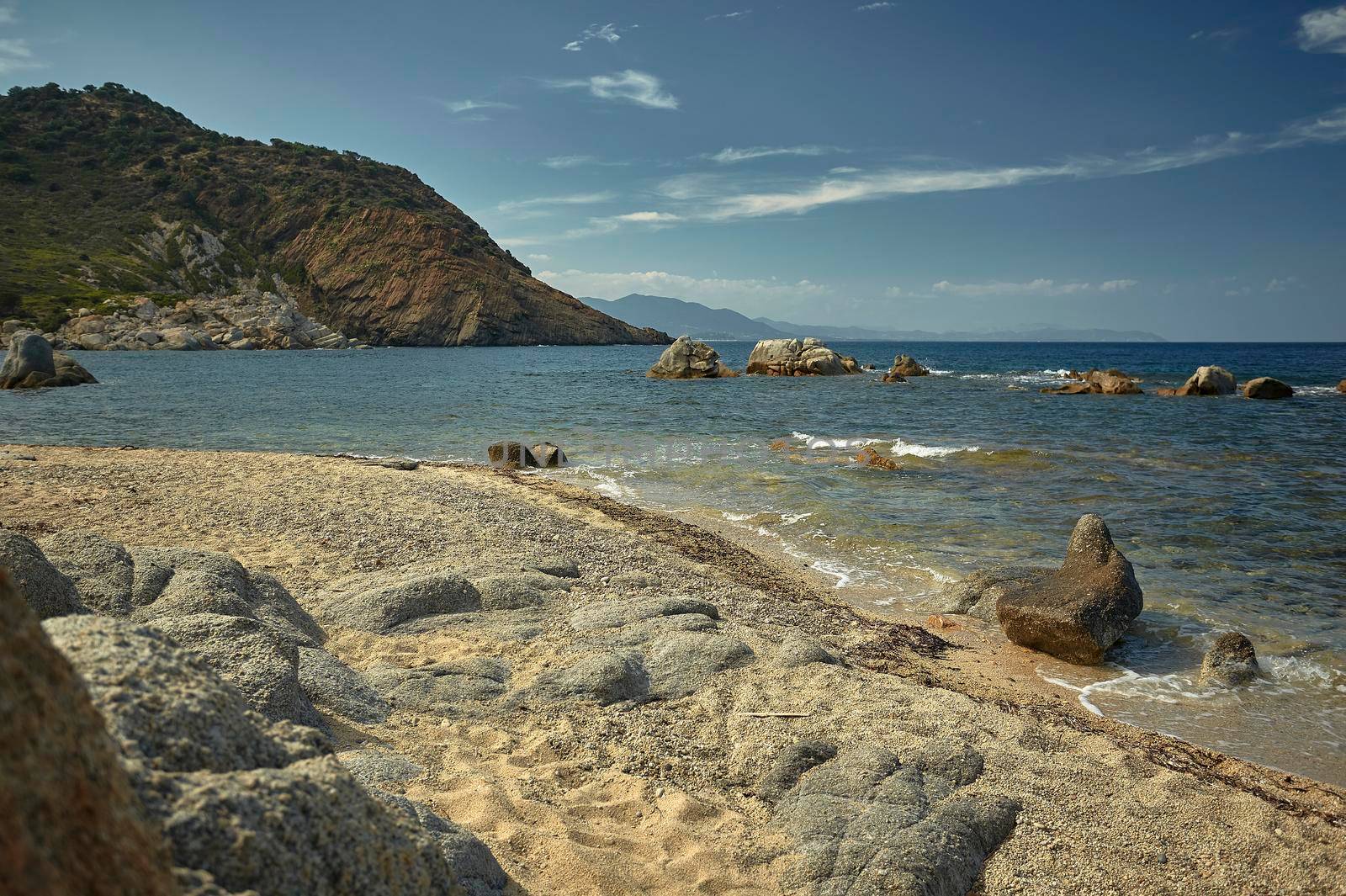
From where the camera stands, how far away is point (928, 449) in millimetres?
21469

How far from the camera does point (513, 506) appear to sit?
12.7 metres

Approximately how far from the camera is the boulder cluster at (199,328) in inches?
2576

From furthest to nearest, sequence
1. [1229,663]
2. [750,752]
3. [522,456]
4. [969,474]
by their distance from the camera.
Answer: [522,456] < [969,474] < [1229,663] < [750,752]

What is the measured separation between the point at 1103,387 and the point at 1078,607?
3930cm

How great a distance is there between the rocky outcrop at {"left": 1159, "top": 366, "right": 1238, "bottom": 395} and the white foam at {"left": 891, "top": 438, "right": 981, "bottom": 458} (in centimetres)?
2576

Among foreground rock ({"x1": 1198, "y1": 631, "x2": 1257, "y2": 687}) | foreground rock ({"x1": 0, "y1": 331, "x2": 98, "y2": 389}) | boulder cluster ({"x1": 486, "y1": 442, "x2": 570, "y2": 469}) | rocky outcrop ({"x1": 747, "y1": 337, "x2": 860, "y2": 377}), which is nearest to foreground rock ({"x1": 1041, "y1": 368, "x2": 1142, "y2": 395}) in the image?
rocky outcrop ({"x1": 747, "y1": 337, "x2": 860, "y2": 377})

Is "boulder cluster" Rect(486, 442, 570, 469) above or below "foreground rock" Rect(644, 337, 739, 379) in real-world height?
below

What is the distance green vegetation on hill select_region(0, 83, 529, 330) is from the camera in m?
81.6

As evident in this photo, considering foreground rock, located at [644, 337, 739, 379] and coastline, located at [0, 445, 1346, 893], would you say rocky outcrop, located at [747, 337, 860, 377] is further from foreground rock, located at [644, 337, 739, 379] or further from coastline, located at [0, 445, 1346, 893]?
coastline, located at [0, 445, 1346, 893]

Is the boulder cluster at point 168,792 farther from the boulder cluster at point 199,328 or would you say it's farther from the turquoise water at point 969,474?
Answer: the boulder cluster at point 199,328

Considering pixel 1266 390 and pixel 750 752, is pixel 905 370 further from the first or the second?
pixel 750 752

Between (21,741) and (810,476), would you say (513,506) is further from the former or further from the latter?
(21,741)

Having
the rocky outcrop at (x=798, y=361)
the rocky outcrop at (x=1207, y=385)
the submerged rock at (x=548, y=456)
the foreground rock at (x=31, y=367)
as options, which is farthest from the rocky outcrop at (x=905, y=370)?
the foreground rock at (x=31, y=367)

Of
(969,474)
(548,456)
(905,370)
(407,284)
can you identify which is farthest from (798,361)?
(407,284)
